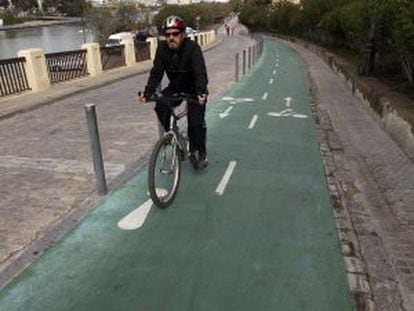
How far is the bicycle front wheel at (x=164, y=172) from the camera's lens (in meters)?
5.11

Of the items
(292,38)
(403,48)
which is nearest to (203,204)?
(403,48)

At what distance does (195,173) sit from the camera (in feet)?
22.0

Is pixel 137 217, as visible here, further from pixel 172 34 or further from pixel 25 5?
pixel 25 5

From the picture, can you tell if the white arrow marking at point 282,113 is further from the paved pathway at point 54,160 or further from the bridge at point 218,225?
the paved pathway at point 54,160

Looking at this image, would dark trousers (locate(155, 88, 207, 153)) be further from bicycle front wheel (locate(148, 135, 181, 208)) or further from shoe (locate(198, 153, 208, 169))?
bicycle front wheel (locate(148, 135, 181, 208))

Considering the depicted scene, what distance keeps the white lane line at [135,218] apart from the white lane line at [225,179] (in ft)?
3.37

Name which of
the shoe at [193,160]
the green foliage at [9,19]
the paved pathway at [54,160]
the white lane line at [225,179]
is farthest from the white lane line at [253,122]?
the green foliage at [9,19]

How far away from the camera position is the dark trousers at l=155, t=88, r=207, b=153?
575 centimetres

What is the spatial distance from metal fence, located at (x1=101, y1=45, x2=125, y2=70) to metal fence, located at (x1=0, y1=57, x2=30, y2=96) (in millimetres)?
6607

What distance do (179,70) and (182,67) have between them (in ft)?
0.18

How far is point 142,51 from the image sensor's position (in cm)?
2656

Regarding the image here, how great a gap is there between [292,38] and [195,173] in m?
49.4

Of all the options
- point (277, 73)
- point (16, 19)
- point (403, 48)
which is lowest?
point (16, 19)

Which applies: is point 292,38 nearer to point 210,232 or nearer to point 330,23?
point 330,23
